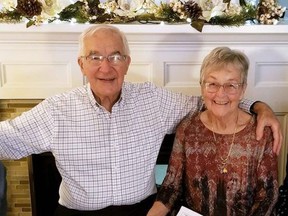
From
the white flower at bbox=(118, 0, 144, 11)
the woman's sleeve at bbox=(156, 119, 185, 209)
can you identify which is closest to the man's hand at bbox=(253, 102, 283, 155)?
the woman's sleeve at bbox=(156, 119, 185, 209)

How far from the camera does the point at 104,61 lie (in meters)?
1.59

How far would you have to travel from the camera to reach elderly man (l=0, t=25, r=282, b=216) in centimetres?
160

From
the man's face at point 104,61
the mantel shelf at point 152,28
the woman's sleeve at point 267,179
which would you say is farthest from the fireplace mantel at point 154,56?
the woman's sleeve at point 267,179

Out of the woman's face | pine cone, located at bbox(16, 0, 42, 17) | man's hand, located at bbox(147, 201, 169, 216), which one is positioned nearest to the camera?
the woman's face

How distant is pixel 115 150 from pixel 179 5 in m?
0.71

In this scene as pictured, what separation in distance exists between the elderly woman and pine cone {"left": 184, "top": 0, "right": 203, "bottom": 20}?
0.35 meters

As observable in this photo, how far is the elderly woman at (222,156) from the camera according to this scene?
1.57m

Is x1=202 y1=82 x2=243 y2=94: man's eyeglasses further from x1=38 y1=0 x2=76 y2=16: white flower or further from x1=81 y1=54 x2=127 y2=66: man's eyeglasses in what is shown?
x1=38 y1=0 x2=76 y2=16: white flower

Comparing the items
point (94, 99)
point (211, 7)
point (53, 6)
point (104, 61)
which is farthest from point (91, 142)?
point (211, 7)

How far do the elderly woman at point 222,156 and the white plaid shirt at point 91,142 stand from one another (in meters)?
0.12

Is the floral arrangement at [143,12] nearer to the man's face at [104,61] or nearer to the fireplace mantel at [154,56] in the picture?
the fireplace mantel at [154,56]

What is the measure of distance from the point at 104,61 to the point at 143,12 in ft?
1.50

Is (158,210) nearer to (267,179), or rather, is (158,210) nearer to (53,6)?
(267,179)

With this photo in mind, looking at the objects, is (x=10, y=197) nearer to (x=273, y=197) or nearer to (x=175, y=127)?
(x=175, y=127)
